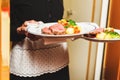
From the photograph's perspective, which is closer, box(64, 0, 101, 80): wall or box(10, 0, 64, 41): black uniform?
box(10, 0, 64, 41): black uniform

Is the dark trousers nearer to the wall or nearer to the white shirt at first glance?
the white shirt

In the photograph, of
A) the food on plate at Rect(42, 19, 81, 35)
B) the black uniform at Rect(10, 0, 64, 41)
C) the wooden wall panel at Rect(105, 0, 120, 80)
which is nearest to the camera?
the food on plate at Rect(42, 19, 81, 35)

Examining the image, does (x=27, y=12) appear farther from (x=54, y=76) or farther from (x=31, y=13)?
(x=54, y=76)

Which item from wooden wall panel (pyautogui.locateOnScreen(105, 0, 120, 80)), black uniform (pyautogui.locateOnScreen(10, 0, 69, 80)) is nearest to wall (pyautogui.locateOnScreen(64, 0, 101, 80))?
wooden wall panel (pyautogui.locateOnScreen(105, 0, 120, 80))

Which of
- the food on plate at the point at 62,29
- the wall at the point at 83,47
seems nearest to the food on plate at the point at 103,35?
the food on plate at the point at 62,29

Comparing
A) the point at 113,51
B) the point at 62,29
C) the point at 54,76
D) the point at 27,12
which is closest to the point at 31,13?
the point at 27,12

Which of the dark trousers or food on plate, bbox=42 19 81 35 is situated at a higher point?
food on plate, bbox=42 19 81 35

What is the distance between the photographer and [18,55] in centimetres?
73

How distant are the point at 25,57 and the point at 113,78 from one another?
0.63 metres

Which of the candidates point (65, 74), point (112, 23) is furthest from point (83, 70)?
point (65, 74)

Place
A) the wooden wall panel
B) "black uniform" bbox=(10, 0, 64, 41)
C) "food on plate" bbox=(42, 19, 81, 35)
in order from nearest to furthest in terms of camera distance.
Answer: "food on plate" bbox=(42, 19, 81, 35)
"black uniform" bbox=(10, 0, 64, 41)
the wooden wall panel

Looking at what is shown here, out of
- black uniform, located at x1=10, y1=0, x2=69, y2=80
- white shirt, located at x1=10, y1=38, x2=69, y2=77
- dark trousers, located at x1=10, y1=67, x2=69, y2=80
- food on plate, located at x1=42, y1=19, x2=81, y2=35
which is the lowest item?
dark trousers, located at x1=10, y1=67, x2=69, y2=80

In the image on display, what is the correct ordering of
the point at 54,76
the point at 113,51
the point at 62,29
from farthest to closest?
the point at 113,51
the point at 54,76
the point at 62,29

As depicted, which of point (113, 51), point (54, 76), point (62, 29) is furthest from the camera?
point (113, 51)
